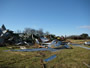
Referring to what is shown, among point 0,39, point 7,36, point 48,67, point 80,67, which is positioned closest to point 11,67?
point 48,67

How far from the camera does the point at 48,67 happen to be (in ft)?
9.62

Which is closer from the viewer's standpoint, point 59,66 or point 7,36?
point 59,66

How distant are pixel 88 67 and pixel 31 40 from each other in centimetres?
968

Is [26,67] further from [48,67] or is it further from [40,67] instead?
[48,67]

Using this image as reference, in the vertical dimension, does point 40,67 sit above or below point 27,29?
below

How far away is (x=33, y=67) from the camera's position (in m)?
2.84

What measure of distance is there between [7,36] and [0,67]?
905cm

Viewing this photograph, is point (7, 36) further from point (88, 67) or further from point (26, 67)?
point (88, 67)

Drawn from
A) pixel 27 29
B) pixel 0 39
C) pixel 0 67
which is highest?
pixel 27 29

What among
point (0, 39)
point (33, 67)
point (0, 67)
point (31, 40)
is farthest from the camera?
point (31, 40)

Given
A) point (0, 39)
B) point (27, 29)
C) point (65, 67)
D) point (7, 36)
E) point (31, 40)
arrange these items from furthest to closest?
point (27, 29) < point (31, 40) < point (7, 36) < point (0, 39) < point (65, 67)

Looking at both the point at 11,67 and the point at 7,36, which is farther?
the point at 7,36

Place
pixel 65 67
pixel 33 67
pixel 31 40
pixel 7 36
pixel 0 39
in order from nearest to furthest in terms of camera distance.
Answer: pixel 33 67 → pixel 65 67 → pixel 0 39 → pixel 7 36 → pixel 31 40

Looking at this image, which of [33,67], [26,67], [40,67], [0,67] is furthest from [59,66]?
[0,67]
